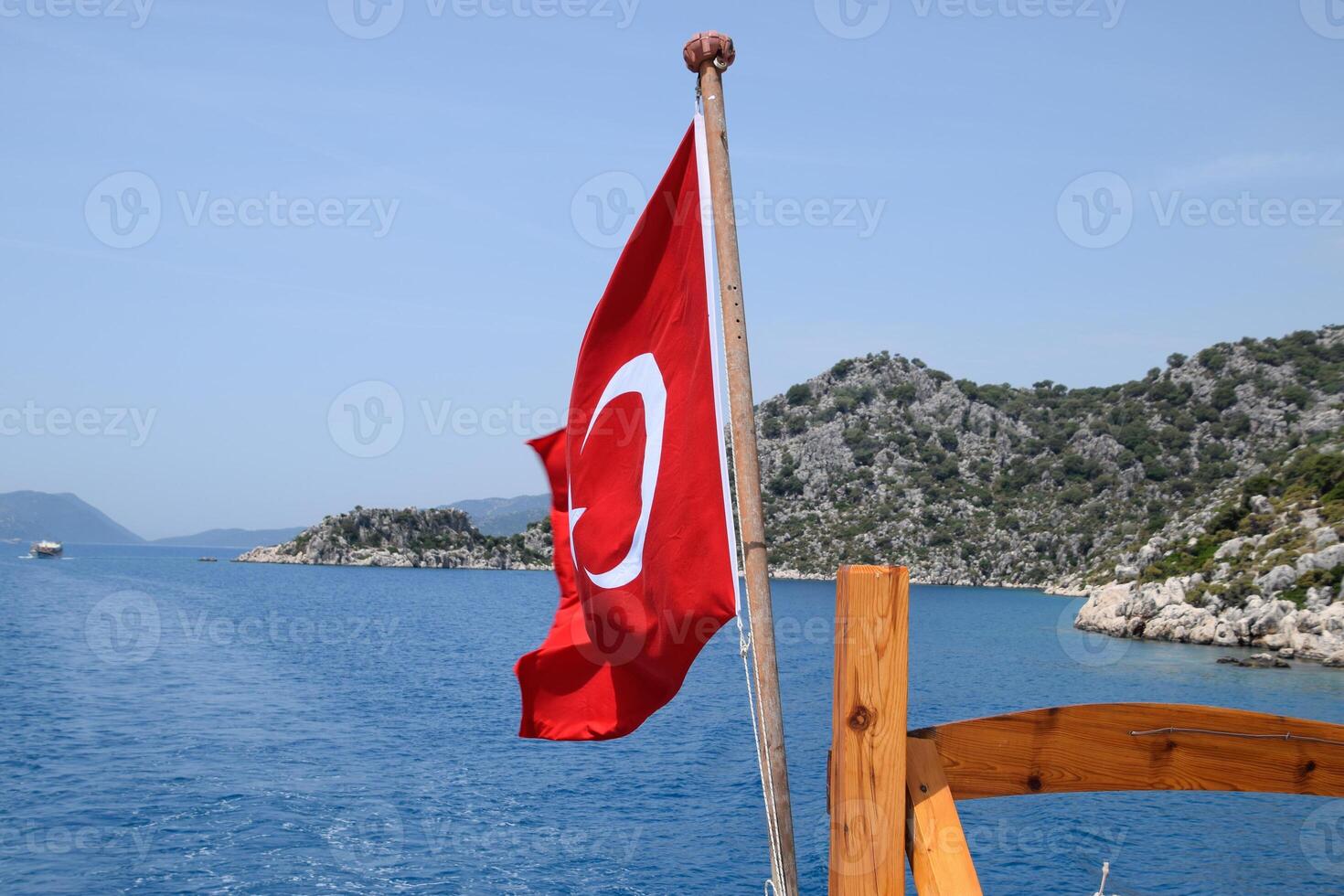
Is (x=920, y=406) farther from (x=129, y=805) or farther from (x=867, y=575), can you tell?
(x=867, y=575)

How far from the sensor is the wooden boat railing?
2803 millimetres

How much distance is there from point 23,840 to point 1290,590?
5682 centimetres

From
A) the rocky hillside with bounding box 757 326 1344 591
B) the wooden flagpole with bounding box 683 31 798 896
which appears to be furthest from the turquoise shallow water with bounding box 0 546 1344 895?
the rocky hillside with bounding box 757 326 1344 591

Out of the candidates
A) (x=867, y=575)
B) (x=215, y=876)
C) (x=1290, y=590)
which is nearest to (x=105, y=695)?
(x=215, y=876)

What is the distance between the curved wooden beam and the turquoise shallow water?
55.2ft

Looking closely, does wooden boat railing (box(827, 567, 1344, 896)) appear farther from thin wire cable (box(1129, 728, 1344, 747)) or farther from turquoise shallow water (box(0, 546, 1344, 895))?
turquoise shallow water (box(0, 546, 1344, 895))

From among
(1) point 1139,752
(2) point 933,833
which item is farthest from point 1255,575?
(2) point 933,833

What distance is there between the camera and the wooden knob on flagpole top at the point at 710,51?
13.1ft

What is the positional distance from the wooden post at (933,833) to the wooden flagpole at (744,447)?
707 mm

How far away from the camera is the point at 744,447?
148 inches

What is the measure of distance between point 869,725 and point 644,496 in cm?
192

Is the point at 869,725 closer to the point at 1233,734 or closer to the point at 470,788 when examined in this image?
the point at 1233,734

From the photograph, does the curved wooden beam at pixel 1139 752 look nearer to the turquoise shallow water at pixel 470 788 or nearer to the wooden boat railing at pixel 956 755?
the wooden boat railing at pixel 956 755

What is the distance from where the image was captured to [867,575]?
110 inches
